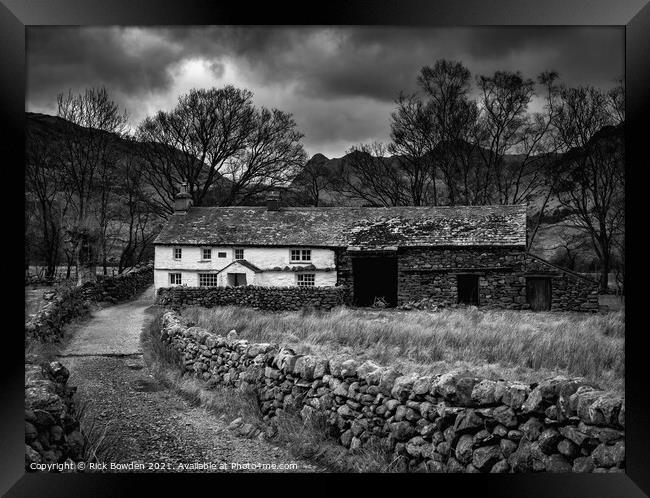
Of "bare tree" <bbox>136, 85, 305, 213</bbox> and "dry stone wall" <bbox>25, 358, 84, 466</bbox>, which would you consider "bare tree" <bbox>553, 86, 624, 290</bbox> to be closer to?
"bare tree" <bbox>136, 85, 305, 213</bbox>

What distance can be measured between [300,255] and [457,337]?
3.38m

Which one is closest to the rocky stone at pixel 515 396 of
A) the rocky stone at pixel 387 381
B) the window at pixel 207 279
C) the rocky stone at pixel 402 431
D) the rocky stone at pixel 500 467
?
the rocky stone at pixel 500 467

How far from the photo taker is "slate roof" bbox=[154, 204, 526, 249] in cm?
596

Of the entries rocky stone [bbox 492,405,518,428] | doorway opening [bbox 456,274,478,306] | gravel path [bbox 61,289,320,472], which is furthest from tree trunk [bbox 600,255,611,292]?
gravel path [bbox 61,289,320,472]

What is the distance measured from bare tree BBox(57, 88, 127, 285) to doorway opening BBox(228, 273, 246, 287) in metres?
2.10

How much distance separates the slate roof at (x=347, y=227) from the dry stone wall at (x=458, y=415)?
281 centimetres

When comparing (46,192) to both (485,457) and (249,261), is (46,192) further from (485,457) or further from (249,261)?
(485,457)

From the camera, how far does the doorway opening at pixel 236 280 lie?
6.52 m

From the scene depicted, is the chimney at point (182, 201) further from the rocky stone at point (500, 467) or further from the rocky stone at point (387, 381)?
the rocky stone at point (500, 467)

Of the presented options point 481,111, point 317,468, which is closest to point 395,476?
point 317,468

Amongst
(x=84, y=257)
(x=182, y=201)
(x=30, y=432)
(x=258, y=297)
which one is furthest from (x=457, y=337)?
(x=84, y=257)

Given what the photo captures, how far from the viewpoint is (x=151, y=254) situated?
592 centimetres
